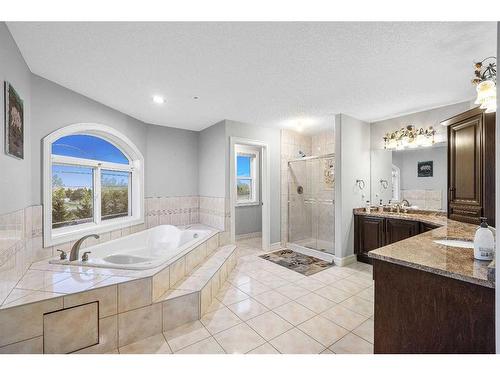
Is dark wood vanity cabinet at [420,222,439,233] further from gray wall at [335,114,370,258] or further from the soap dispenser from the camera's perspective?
the soap dispenser

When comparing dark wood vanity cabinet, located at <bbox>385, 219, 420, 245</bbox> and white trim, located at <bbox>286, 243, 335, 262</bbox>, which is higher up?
dark wood vanity cabinet, located at <bbox>385, 219, 420, 245</bbox>

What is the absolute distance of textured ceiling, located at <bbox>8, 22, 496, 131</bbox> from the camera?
1608 mm

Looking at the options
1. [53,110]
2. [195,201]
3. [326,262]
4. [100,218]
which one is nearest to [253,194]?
[195,201]

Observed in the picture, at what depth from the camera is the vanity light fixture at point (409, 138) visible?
3.24m

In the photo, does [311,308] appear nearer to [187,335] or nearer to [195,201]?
[187,335]

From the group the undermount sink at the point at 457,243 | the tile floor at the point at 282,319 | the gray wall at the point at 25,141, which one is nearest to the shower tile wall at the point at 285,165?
the tile floor at the point at 282,319

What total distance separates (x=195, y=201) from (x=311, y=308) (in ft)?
9.42

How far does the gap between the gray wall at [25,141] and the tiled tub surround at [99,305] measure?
630 mm

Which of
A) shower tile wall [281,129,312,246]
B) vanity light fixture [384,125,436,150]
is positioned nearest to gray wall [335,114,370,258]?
vanity light fixture [384,125,436,150]

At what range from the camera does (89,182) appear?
3070mm

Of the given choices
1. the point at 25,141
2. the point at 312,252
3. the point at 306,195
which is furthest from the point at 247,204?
the point at 25,141

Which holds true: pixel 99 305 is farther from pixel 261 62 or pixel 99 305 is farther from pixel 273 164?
pixel 273 164

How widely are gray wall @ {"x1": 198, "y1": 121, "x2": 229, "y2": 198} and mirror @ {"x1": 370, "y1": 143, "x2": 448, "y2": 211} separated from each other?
2545mm

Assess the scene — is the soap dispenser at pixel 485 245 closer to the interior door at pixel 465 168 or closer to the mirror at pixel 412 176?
the interior door at pixel 465 168
